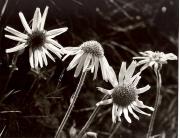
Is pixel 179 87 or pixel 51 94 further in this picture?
pixel 179 87

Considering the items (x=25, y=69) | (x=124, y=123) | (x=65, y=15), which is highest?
(x=65, y=15)

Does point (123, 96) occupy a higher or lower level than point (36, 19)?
lower

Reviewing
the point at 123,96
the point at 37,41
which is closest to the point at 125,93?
the point at 123,96

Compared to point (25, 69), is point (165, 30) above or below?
above

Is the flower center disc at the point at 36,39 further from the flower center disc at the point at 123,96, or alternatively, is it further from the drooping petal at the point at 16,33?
the flower center disc at the point at 123,96

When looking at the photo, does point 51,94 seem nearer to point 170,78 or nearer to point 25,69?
point 25,69

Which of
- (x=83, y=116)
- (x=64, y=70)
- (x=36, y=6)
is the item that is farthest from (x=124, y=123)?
(x=36, y=6)

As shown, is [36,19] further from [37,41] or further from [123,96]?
[123,96]
